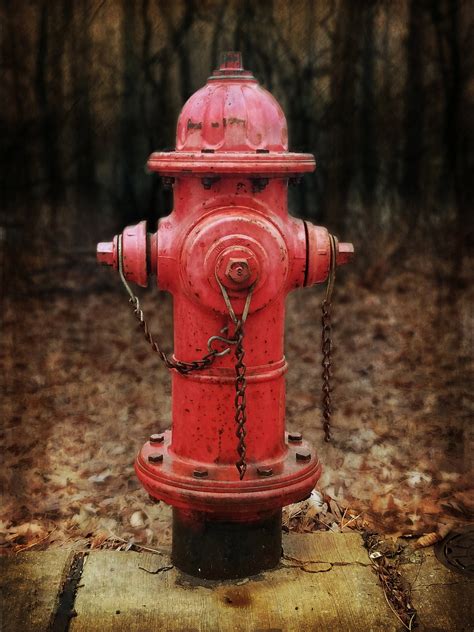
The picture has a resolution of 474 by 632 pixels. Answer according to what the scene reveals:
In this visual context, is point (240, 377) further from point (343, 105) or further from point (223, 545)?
point (343, 105)

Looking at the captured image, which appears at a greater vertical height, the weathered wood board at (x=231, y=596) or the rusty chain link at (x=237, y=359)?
the rusty chain link at (x=237, y=359)

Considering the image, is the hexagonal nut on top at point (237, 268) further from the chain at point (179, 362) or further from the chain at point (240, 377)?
the chain at point (179, 362)

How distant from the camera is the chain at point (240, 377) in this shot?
9.28 ft

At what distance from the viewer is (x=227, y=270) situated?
9.10ft

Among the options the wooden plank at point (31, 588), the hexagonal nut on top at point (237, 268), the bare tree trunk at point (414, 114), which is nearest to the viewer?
the hexagonal nut on top at point (237, 268)

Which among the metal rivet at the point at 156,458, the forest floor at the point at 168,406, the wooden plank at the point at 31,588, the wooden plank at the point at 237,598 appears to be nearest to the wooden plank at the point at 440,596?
the wooden plank at the point at 237,598

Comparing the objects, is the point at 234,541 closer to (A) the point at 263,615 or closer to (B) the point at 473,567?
(A) the point at 263,615

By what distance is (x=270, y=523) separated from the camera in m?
3.21

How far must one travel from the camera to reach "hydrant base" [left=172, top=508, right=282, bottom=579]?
3.15m

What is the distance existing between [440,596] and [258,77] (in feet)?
10.7

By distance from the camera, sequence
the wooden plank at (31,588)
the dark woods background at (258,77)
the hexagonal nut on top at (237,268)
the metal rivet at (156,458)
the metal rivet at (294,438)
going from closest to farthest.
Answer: the hexagonal nut on top at (237,268) → the wooden plank at (31,588) → the metal rivet at (156,458) → the metal rivet at (294,438) → the dark woods background at (258,77)

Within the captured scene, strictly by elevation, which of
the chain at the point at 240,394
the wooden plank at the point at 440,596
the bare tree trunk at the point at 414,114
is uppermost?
the bare tree trunk at the point at 414,114

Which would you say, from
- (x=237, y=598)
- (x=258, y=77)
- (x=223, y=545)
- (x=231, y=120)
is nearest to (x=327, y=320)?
(x=231, y=120)

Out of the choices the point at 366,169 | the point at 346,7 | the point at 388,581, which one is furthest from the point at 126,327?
the point at 388,581
